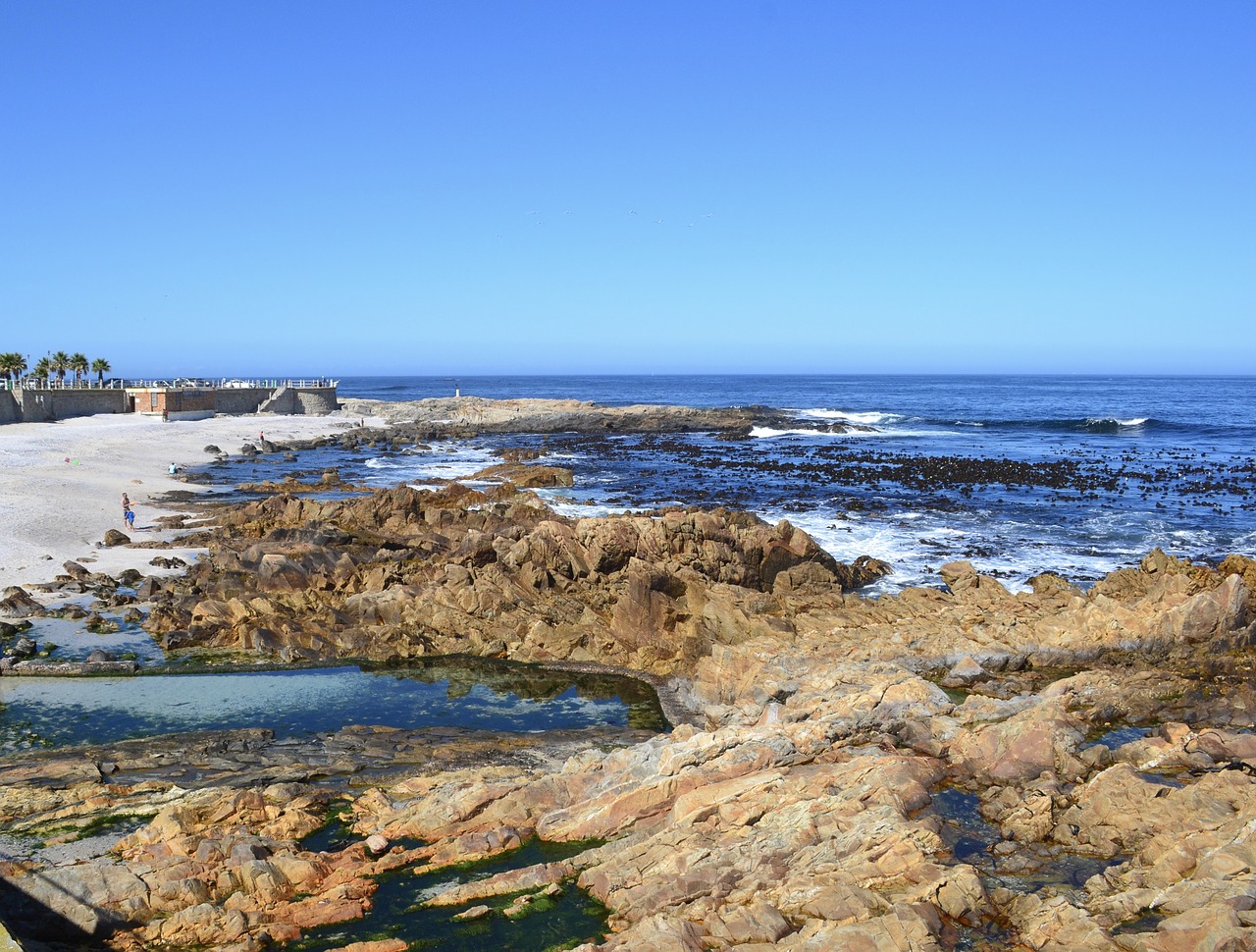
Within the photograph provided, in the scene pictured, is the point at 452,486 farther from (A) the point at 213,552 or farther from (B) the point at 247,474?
(B) the point at 247,474

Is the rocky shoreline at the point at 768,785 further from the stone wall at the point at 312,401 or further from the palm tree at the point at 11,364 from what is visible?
the stone wall at the point at 312,401

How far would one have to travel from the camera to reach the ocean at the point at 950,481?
32.3 meters

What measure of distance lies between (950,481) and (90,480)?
39904 millimetres

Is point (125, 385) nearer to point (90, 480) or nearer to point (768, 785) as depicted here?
point (90, 480)

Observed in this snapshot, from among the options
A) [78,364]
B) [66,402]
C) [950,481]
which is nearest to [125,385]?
[78,364]

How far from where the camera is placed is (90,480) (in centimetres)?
4047

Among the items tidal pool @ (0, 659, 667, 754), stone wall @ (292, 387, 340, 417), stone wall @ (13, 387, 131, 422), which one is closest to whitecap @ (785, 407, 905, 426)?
stone wall @ (292, 387, 340, 417)

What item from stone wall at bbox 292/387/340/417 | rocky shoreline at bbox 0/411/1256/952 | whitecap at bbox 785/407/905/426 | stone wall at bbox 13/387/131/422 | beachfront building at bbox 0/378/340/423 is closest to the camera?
rocky shoreline at bbox 0/411/1256/952

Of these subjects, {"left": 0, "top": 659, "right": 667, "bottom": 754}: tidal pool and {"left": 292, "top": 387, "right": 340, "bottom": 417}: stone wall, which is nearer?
{"left": 0, "top": 659, "right": 667, "bottom": 754}: tidal pool

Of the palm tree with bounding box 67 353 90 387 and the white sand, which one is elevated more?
the palm tree with bounding box 67 353 90 387

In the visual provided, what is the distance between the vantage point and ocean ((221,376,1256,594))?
3234cm

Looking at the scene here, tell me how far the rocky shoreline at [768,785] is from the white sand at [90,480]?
281 inches

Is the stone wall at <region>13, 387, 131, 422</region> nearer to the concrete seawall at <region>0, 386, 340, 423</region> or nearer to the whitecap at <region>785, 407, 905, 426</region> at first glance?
the concrete seawall at <region>0, 386, 340, 423</region>

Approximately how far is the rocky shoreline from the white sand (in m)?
7.15
